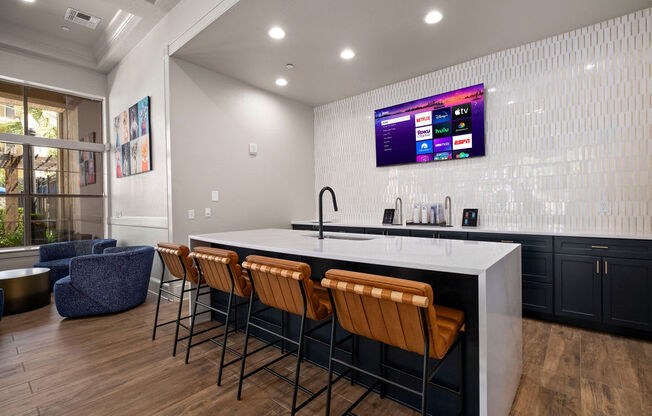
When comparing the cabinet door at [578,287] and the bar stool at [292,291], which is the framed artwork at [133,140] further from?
the cabinet door at [578,287]

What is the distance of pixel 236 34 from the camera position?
126 inches

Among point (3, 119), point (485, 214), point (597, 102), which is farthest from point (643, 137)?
point (3, 119)

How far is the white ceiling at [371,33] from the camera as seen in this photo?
277 cm

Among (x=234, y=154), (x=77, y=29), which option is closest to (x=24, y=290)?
(x=234, y=154)

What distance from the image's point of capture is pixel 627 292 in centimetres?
264

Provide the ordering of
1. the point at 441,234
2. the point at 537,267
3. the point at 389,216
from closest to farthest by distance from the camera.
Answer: the point at 537,267, the point at 441,234, the point at 389,216

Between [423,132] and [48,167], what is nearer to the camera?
[423,132]

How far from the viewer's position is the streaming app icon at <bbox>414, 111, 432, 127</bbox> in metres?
4.11

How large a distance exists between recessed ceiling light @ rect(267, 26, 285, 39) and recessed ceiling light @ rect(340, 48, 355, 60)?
0.76m

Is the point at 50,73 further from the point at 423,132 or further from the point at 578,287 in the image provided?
the point at 578,287

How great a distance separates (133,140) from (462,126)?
455 cm

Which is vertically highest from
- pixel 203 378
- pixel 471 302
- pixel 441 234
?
pixel 441 234

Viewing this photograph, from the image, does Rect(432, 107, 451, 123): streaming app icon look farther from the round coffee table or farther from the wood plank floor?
the round coffee table

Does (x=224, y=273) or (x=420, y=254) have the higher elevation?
(x=420, y=254)
